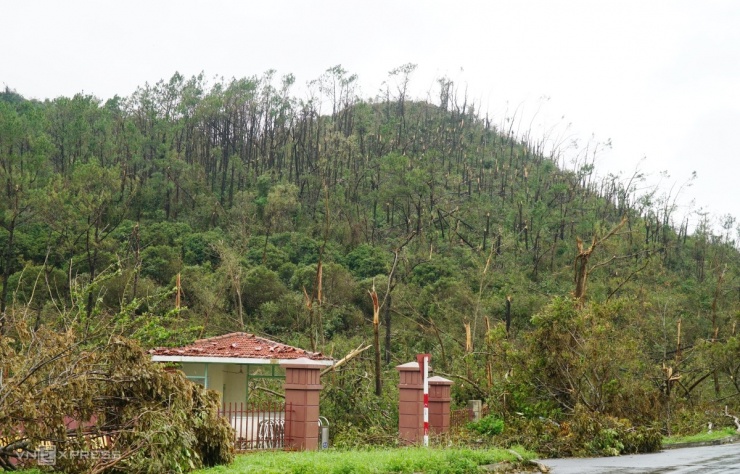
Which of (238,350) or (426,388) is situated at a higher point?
(238,350)

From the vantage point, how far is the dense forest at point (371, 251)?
76.8ft

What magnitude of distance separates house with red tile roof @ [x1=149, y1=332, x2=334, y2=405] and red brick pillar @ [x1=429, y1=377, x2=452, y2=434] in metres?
2.53

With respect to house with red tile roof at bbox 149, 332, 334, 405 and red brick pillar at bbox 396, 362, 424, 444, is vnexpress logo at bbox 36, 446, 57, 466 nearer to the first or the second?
house with red tile roof at bbox 149, 332, 334, 405

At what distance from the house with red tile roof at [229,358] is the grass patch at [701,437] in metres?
9.19

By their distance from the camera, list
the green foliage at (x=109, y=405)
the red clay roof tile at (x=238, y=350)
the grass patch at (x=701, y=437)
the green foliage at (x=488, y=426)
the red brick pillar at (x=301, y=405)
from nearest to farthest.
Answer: the green foliage at (x=109, y=405) < the red brick pillar at (x=301, y=405) < the red clay roof tile at (x=238, y=350) < the green foliage at (x=488, y=426) < the grass patch at (x=701, y=437)

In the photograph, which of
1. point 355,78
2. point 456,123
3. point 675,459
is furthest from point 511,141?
point 675,459

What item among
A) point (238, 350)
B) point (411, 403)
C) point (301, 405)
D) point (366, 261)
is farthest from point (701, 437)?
point (366, 261)

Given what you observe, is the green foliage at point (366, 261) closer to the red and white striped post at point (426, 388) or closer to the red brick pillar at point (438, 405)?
the red brick pillar at point (438, 405)

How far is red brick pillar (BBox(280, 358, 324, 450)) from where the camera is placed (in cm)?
1595

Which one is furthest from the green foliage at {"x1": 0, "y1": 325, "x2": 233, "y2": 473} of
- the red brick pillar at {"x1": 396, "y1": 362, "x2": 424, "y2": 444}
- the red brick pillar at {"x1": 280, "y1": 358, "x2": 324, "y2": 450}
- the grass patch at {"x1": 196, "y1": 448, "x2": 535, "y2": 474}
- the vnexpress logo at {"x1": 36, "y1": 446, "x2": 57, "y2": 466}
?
the red brick pillar at {"x1": 396, "y1": 362, "x2": 424, "y2": 444}

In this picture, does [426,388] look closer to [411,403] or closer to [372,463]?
[372,463]

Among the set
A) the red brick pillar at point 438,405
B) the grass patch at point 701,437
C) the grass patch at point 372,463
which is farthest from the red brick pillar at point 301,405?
the grass patch at point 701,437

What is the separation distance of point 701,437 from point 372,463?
1460cm

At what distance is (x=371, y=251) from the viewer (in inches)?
2098
